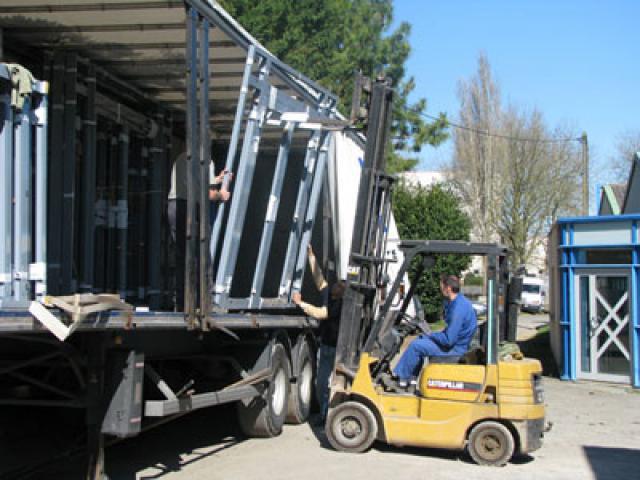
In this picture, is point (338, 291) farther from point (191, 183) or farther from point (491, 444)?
point (191, 183)

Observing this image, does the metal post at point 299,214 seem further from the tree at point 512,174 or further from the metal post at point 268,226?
the tree at point 512,174

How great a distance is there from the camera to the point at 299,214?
32.0 feet

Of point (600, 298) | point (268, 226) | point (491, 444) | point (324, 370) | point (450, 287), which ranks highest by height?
point (268, 226)

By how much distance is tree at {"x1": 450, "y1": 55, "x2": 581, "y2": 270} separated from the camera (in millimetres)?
39250

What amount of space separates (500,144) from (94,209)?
33094mm

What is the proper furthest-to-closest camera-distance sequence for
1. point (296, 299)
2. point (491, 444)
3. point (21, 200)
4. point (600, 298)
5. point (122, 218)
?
1. point (600, 298)
2. point (122, 218)
3. point (296, 299)
4. point (491, 444)
5. point (21, 200)

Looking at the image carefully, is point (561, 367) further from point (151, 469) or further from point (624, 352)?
point (151, 469)

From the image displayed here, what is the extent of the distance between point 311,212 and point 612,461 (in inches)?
180

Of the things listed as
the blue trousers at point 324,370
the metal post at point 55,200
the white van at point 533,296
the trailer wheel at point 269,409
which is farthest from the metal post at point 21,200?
the white van at point 533,296

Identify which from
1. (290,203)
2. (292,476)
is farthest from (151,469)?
(290,203)

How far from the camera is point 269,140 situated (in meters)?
10.1

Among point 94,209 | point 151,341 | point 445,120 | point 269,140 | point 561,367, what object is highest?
point 445,120

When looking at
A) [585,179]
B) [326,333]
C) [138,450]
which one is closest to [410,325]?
[326,333]

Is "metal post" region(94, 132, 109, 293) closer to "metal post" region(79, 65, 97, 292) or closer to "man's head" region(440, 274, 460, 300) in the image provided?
"metal post" region(79, 65, 97, 292)
